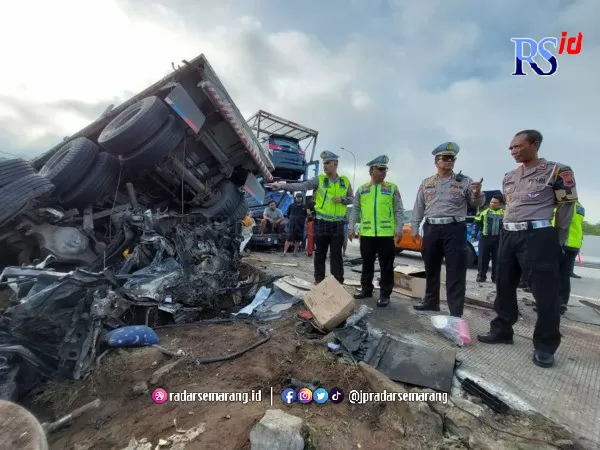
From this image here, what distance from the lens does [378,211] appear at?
10.6 feet

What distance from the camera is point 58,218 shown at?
10.8ft

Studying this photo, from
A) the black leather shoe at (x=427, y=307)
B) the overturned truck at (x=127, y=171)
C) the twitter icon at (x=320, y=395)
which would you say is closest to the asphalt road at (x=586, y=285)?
the black leather shoe at (x=427, y=307)

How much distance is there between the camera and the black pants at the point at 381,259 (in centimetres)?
320

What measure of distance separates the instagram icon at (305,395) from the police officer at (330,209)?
1.96 m

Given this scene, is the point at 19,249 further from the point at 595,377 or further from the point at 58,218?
the point at 595,377

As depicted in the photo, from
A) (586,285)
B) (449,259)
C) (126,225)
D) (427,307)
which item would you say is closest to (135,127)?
(126,225)

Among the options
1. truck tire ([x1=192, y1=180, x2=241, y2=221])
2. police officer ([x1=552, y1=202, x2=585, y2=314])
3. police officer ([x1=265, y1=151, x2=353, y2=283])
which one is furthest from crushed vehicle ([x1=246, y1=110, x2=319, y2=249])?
police officer ([x1=552, y1=202, x2=585, y2=314])

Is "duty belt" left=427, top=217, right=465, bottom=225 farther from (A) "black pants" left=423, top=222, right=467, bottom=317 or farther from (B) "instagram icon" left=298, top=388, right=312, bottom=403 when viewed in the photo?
(B) "instagram icon" left=298, top=388, right=312, bottom=403

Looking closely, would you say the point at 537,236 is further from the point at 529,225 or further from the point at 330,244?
the point at 330,244

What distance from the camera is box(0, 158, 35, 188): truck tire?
293 cm

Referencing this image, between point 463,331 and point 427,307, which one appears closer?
point 463,331

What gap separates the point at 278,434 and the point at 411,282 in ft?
8.62

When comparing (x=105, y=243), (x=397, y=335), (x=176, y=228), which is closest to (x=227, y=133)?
(x=176, y=228)

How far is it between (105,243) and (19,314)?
201 cm
